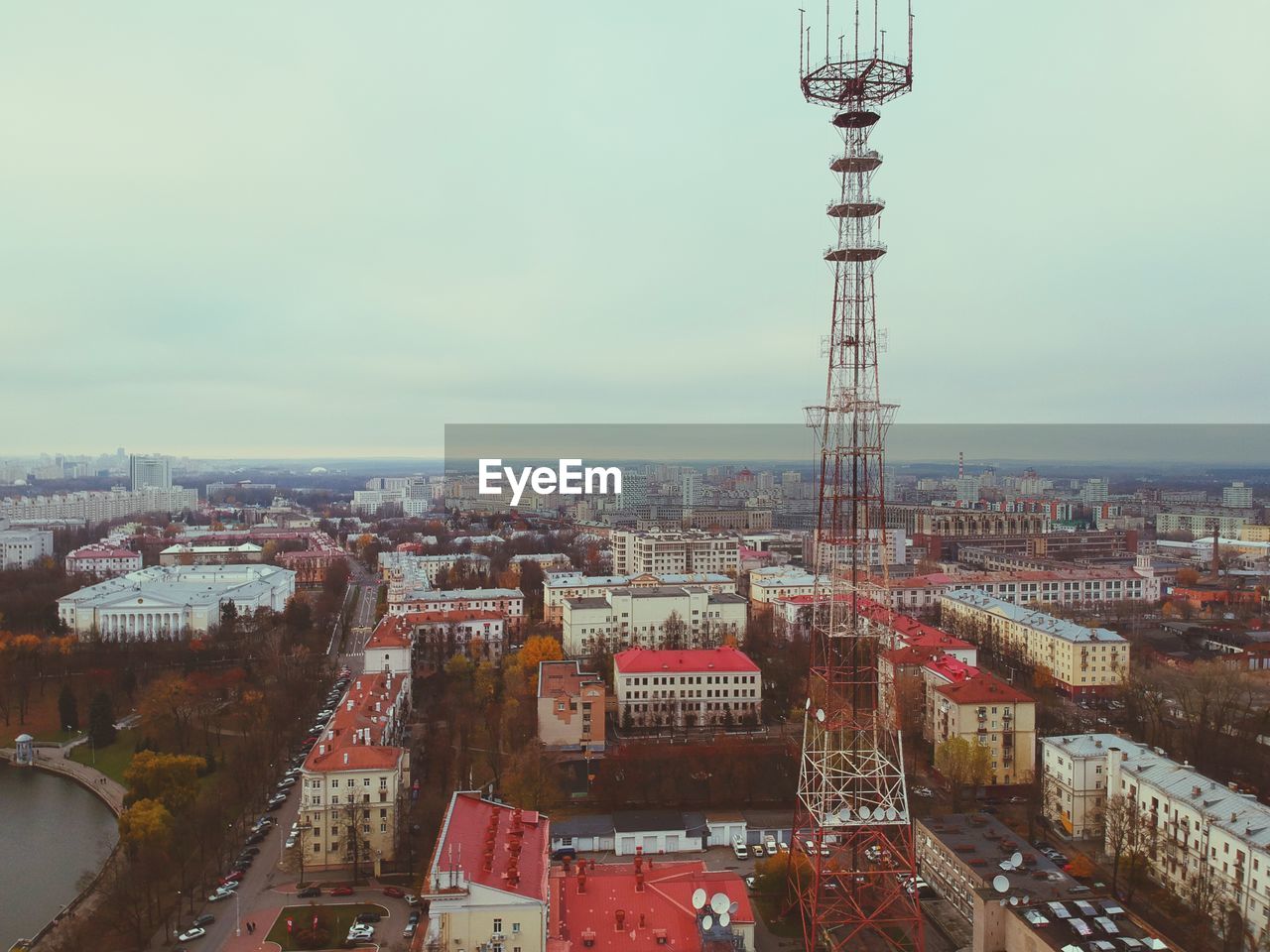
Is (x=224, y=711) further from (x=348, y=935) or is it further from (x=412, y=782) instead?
(x=348, y=935)

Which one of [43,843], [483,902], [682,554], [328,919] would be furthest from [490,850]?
[682,554]

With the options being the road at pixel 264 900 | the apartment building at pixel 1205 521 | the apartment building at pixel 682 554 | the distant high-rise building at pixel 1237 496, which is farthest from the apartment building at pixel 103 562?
the distant high-rise building at pixel 1237 496

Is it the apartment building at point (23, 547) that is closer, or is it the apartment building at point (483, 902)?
the apartment building at point (483, 902)

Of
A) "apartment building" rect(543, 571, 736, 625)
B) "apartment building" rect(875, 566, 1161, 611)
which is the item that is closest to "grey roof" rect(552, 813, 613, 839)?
"apartment building" rect(543, 571, 736, 625)

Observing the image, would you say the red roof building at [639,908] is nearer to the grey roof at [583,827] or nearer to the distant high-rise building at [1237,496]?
the grey roof at [583,827]

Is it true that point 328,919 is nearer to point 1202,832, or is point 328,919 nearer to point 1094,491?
point 1202,832
